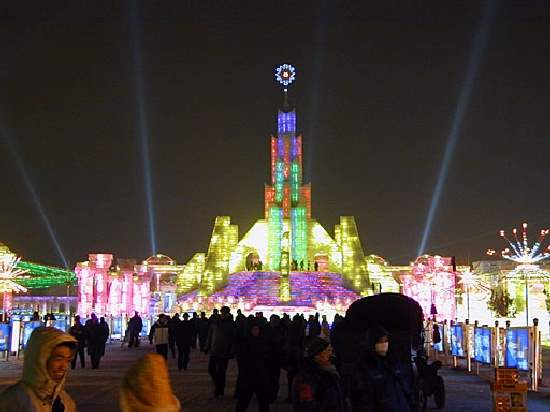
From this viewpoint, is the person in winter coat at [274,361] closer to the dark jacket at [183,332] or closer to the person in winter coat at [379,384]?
the person in winter coat at [379,384]

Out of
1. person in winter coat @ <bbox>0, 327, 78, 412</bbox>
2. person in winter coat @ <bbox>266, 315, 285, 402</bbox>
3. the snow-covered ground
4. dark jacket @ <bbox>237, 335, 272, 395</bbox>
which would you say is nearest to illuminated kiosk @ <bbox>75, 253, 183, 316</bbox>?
the snow-covered ground

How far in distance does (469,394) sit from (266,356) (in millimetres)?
6558

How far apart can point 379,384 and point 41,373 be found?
10.7 ft

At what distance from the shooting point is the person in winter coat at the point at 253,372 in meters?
12.3

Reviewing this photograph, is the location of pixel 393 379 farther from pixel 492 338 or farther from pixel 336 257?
pixel 336 257

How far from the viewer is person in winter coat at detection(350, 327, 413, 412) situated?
279 inches

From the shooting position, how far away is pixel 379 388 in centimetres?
710

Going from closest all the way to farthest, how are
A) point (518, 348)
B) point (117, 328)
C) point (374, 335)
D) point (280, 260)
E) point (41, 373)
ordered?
point (41, 373) < point (374, 335) < point (518, 348) < point (117, 328) < point (280, 260)

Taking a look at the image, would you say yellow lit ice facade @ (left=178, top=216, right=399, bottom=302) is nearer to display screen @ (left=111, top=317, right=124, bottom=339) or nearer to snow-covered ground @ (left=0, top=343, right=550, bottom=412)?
display screen @ (left=111, top=317, right=124, bottom=339)

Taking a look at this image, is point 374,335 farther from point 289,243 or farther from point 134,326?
point 289,243

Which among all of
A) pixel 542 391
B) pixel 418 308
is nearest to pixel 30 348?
pixel 418 308

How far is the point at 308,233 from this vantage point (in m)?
70.5

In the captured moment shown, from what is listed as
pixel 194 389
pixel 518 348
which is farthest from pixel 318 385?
pixel 518 348

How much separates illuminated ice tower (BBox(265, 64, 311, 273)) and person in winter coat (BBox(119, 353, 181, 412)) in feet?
207
